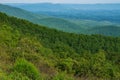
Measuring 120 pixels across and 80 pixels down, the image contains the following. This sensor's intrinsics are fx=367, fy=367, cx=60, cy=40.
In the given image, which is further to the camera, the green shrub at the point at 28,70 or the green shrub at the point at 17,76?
the green shrub at the point at 28,70

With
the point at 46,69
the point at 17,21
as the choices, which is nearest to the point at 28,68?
the point at 46,69

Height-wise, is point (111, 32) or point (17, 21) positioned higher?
point (17, 21)

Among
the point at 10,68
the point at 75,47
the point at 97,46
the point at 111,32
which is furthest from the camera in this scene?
the point at 111,32

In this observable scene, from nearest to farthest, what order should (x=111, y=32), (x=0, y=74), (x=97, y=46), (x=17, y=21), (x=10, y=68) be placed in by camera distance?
(x=0, y=74)
(x=10, y=68)
(x=97, y=46)
(x=17, y=21)
(x=111, y=32)

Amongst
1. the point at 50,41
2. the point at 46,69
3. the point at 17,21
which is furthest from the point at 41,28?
the point at 46,69

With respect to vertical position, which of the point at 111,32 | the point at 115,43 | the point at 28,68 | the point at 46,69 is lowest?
the point at 111,32

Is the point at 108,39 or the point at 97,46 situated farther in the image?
the point at 108,39

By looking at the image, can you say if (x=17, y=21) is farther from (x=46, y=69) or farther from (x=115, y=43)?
(x=46, y=69)

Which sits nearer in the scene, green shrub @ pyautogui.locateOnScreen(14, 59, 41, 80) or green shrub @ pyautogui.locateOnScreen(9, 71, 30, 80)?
green shrub @ pyautogui.locateOnScreen(9, 71, 30, 80)

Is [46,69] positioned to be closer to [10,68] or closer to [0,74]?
[10,68]

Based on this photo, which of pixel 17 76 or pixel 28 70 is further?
pixel 28 70
